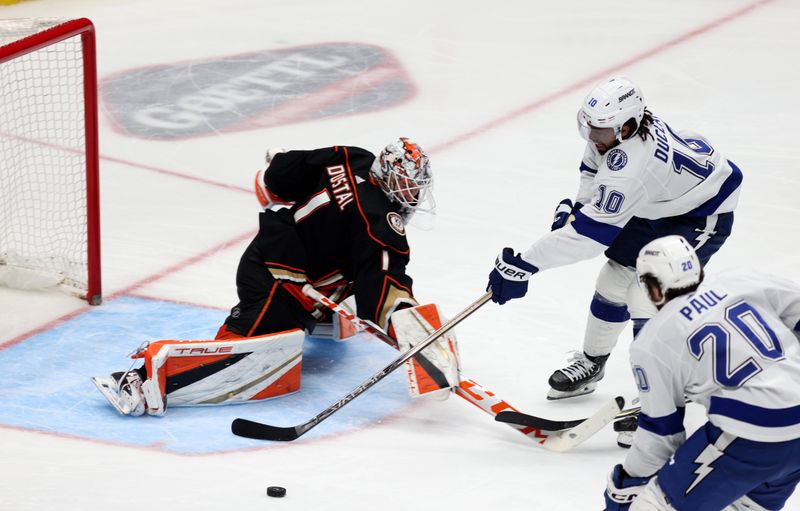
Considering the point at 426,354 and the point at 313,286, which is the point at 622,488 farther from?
the point at 313,286

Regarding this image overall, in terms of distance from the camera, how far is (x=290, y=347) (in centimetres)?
377

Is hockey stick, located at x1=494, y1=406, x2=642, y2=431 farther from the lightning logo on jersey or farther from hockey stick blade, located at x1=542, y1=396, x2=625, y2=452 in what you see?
the lightning logo on jersey

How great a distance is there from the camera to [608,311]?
385 centimetres

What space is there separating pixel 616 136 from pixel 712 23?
5114 millimetres

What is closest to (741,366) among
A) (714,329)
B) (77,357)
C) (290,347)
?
(714,329)

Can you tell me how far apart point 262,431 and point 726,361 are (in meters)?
1.51

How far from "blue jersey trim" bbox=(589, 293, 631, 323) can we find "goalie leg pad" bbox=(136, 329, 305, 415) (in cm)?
94

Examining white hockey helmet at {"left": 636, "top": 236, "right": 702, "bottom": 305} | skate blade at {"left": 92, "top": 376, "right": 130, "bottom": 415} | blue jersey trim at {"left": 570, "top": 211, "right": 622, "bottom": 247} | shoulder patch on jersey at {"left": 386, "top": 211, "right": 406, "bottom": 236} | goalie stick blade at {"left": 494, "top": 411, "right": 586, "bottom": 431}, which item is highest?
white hockey helmet at {"left": 636, "top": 236, "right": 702, "bottom": 305}

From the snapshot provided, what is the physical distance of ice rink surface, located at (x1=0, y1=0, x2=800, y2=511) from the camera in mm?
3354

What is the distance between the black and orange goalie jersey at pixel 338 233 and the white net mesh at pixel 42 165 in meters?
1.06

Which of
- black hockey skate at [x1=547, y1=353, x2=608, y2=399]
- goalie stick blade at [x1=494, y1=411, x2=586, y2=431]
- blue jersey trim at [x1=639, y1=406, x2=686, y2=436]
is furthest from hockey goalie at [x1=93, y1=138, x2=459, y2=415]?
blue jersey trim at [x1=639, y1=406, x2=686, y2=436]

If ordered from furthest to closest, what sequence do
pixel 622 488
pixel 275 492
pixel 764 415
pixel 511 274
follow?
pixel 511 274 < pixel 275 492 < pixel 622 488 < pixel 764 415

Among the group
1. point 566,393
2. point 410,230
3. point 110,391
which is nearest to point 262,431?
point 110,391

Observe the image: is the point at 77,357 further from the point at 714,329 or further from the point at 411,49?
the point at 411,49
